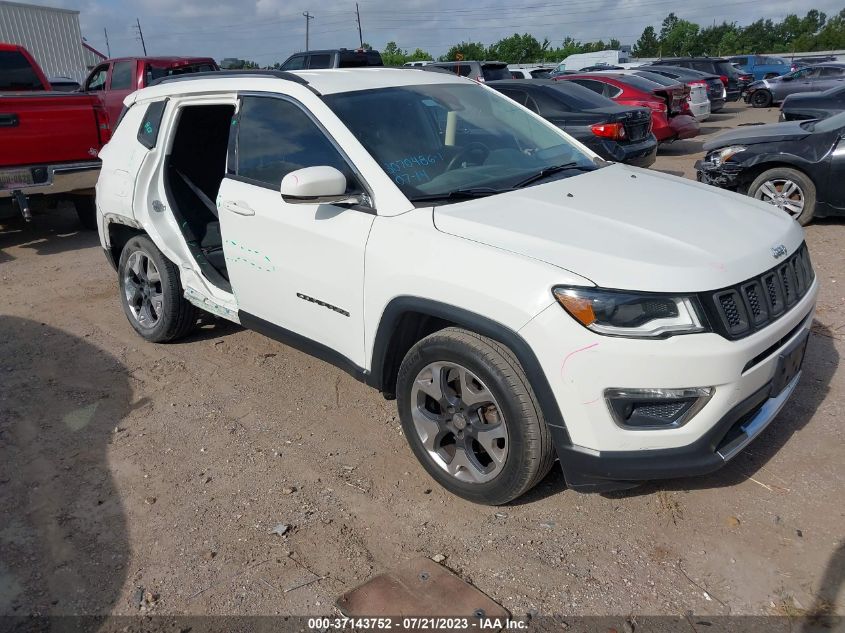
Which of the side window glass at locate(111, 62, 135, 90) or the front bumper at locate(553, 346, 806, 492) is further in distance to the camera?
the side window glass at locate(111, 62, 135, 90)

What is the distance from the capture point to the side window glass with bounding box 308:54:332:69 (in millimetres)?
15781

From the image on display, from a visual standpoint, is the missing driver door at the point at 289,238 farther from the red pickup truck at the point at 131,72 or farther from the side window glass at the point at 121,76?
the side window glass at the point at 121,76

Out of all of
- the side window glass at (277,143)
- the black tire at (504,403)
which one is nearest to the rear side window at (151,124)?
the side window glass at (277,143)

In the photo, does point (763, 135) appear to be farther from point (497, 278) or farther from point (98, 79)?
point (98, 79)

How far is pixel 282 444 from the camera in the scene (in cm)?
379

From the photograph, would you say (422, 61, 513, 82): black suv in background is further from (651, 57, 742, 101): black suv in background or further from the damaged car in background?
(651, 57, 742, 101): black suv in background

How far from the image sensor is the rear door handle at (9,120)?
708 centimetres

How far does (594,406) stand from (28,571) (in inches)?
96.4

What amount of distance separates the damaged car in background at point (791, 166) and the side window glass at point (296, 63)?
11774mm

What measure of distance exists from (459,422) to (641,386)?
875mm

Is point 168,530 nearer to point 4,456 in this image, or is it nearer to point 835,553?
point 4,456

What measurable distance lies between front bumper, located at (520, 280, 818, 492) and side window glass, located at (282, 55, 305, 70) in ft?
51.9

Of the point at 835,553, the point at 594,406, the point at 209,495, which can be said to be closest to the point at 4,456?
the point at 209,495

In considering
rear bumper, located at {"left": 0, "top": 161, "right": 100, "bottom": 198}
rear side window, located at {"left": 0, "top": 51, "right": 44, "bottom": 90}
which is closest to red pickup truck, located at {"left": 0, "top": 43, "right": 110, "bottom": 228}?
rear bumper, located at {"left": 0, "top": 161, "right": 100, "bottom": 198}
